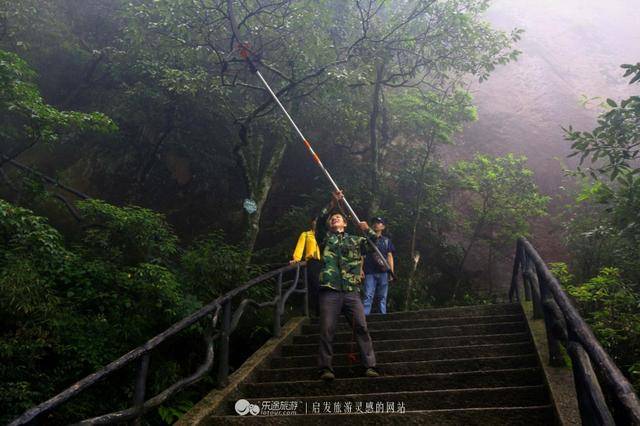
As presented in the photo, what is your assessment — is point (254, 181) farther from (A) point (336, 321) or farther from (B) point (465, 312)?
(A) point (336, 321)

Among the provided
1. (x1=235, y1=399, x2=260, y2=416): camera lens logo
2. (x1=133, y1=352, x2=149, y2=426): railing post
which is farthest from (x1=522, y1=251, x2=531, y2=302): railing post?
(x1=133, y1=352, x2=149, y2=426): railing post

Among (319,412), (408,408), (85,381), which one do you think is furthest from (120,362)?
(408,408)

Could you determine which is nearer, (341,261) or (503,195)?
(341,261)

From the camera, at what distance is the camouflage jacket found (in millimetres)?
4902

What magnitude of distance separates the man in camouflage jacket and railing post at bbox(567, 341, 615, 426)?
247 cm

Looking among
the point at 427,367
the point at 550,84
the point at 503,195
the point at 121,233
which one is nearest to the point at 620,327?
the point at 427,367

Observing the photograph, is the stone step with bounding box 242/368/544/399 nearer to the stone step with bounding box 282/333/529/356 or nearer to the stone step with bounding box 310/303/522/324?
the stone step with bounding box 282/333/529/356

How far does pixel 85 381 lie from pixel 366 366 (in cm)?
263

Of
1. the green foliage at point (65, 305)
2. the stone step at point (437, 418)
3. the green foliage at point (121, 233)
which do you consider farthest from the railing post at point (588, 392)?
the green foliage at point (121, 233)

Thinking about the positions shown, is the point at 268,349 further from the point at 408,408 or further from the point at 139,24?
the point at 139,24

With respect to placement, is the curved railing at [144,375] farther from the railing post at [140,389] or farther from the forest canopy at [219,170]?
the forest canopy at [219,170]

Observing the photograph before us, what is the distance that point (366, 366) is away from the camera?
4.67 m

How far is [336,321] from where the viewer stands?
15.8 ft

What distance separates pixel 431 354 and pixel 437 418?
1.75m
